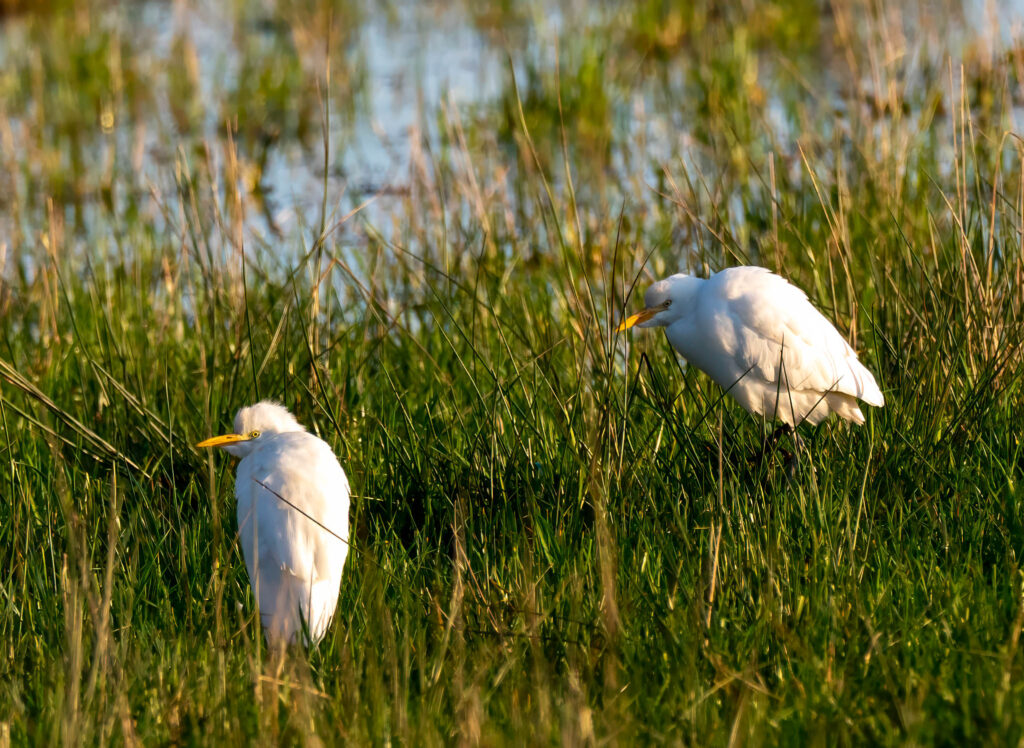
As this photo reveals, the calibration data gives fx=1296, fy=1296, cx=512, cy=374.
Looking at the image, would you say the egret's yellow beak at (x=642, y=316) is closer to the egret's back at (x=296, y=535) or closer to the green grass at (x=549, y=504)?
the green grass at (x=549, y=504)

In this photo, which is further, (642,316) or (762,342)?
(642,316)

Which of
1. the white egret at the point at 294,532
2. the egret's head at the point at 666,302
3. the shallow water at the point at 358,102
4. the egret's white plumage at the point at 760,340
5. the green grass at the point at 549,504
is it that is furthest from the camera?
the shallow water at the point at 358,102

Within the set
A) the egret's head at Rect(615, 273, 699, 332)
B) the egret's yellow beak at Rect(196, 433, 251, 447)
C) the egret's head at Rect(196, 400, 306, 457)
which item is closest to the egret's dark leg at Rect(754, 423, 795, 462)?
the egret's head at Rect(615, 273, 699, 332)

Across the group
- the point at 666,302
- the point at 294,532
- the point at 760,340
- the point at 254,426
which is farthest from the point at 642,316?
the point at 294,532

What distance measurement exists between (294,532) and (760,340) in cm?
164

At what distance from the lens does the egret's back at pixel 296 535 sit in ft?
9.78

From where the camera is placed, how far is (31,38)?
11.1 metres

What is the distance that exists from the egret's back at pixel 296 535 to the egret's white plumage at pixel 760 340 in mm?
1107

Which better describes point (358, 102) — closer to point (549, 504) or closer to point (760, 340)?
point (760, 340)

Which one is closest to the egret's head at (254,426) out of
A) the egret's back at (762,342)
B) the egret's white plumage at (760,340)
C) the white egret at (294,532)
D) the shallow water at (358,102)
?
the white egret at (294,532)

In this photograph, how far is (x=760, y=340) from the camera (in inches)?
156

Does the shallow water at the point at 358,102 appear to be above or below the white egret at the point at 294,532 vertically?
above

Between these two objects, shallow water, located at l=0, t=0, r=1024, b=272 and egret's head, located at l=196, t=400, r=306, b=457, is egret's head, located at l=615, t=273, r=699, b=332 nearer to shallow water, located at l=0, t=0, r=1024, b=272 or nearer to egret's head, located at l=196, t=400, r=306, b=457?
egret's head, located at l=196, t=400, r=306, b=457

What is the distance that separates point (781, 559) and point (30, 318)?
374 centimetres
